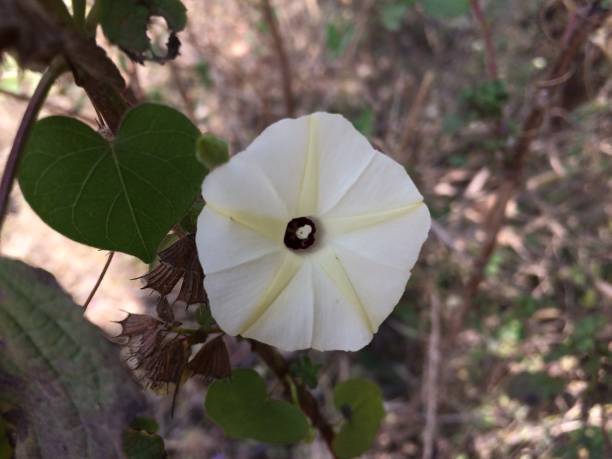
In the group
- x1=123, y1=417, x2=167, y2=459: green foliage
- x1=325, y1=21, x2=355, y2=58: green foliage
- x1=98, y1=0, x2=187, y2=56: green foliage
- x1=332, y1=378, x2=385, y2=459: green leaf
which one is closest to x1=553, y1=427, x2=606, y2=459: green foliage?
x1=332, y1=378, x2=385, y2=459: green leaf

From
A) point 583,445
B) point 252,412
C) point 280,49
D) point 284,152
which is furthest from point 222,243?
point 280,49

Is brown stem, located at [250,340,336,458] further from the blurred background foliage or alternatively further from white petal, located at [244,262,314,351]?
the blurred background foliage

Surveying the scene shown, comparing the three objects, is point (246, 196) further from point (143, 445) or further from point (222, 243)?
point (143, 445)

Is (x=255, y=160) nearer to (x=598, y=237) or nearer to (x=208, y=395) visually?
(x=208, y=395)

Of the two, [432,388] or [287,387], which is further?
[432,388]

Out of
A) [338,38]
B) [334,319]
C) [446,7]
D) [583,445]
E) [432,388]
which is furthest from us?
[338,38]

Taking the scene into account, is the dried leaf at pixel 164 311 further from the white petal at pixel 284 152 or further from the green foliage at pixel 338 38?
the green foliage at pixel 338 38

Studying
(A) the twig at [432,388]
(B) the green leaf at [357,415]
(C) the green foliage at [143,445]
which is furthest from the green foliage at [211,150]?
(A) the twig at [432,388]
